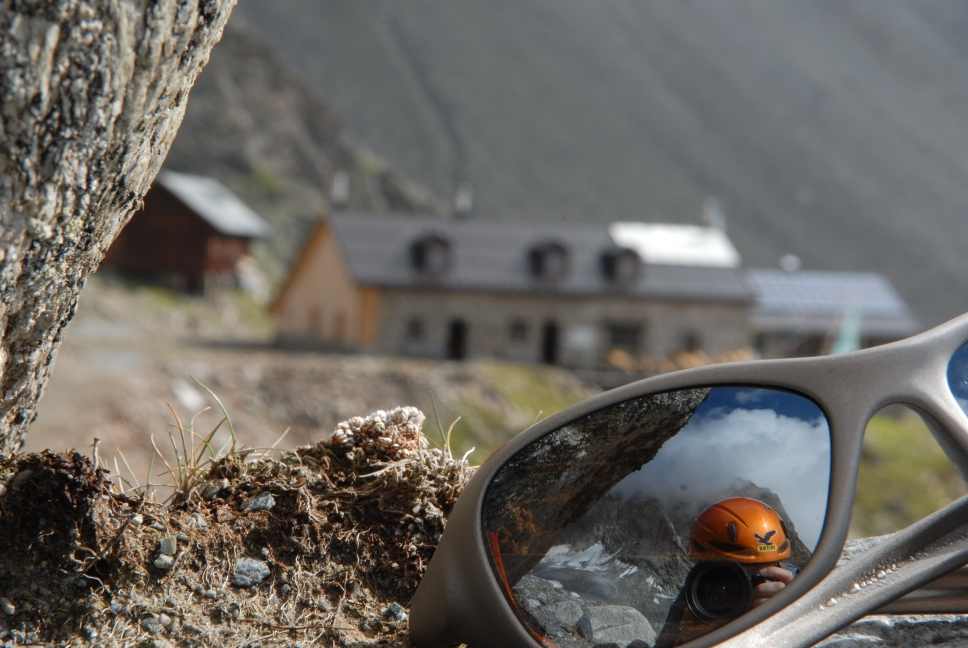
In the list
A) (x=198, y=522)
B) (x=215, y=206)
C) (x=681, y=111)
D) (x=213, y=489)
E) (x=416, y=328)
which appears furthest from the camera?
(x=681, y=111)

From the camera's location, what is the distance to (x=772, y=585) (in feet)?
6.50

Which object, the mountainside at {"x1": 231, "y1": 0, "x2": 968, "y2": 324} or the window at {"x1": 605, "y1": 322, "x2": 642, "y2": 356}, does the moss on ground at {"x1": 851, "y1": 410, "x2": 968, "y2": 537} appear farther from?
the mountainside at {"x1": 231, "y1": 0, "x2": 968, "y2": 324}

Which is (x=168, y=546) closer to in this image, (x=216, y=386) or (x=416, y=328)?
(x=216, y=386)

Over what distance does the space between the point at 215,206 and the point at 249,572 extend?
57.1 metres

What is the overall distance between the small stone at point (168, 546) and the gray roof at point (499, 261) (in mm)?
40182

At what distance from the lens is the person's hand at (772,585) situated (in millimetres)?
1976

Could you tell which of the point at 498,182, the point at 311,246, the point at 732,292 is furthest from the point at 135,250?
the point at 498,182

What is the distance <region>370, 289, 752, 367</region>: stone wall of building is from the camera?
43.0 metres

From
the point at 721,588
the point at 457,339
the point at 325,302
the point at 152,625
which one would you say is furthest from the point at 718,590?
the point at 325,302

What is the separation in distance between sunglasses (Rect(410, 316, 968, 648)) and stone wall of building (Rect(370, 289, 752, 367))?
133ft

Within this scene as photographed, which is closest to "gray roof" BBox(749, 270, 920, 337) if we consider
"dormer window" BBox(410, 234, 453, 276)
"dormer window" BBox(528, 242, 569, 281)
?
"dormer window" BBox(528, 242, 569, 281)

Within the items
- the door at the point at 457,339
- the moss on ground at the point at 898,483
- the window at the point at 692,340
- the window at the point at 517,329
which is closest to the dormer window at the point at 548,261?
the window at the point at 517,329

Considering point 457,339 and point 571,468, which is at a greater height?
point 571,468

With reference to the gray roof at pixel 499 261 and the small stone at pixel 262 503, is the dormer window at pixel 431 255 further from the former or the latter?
the small stone at pixel 262 503
